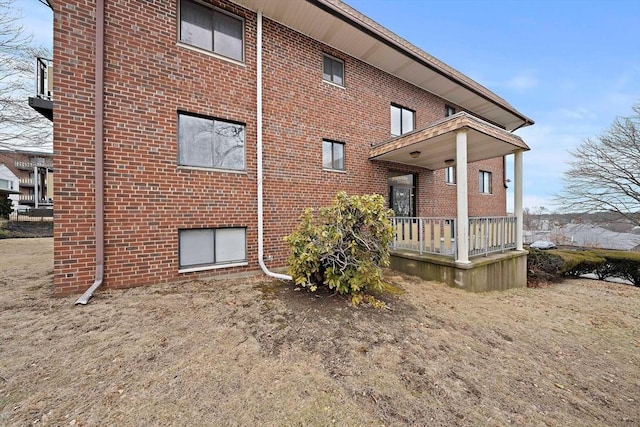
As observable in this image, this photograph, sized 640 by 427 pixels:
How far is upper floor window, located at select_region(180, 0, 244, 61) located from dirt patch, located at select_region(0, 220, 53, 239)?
16.2 metres

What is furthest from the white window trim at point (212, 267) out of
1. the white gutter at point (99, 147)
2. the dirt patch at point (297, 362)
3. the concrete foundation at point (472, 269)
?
the concrete foundation at point (472, 269)

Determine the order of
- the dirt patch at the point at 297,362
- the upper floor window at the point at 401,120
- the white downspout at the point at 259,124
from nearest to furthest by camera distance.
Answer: the dirt patch at the point at 297,362 < the white downspout at the point at 259,124 < the upper floor window at the point at 401,120

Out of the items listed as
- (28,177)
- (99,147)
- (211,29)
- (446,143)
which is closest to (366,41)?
(446,143)

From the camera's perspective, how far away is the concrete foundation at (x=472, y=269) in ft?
18.3

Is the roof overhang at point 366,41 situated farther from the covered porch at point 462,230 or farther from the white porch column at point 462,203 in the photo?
the white porch column at point 462,203

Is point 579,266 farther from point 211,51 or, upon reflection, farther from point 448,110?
point 211,51

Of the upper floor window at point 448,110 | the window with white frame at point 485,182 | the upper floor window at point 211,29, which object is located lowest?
the window with white frame at point 485,182

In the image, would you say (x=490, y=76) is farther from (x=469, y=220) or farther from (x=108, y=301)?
(x=108, y=301)

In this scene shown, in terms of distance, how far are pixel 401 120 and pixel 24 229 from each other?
22.8 m

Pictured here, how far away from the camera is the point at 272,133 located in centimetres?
642

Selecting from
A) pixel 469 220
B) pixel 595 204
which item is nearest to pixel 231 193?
pixel 469 220

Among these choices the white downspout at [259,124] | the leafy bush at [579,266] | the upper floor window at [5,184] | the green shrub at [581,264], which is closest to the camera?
the white downspout at [259,124]

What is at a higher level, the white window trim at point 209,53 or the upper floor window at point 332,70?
the upper floor window at point 332,70

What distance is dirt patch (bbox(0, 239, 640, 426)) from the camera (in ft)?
6.79
